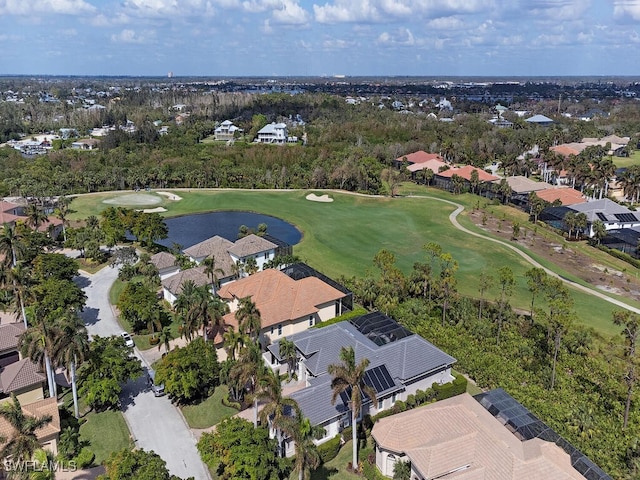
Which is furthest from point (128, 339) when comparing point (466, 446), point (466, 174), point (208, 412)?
point (466, 174)

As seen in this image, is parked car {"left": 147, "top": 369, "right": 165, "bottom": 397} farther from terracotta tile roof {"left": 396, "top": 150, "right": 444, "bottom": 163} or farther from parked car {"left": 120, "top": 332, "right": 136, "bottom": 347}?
terracotta tile roof {"left": 396, "top": 150, "right": 444, "bottom": 163}

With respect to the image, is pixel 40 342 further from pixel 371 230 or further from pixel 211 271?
pixel 371 230

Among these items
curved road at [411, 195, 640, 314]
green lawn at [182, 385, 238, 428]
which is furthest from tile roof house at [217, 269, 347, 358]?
curved road at [411, 195, 640, 314]

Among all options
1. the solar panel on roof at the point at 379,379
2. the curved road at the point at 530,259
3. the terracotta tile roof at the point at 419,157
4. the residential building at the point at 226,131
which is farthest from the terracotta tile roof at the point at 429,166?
the solar panel on roof at the point at 379,379

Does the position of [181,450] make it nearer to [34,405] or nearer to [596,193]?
[34,405]

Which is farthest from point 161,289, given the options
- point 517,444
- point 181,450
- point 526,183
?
point 526,183
